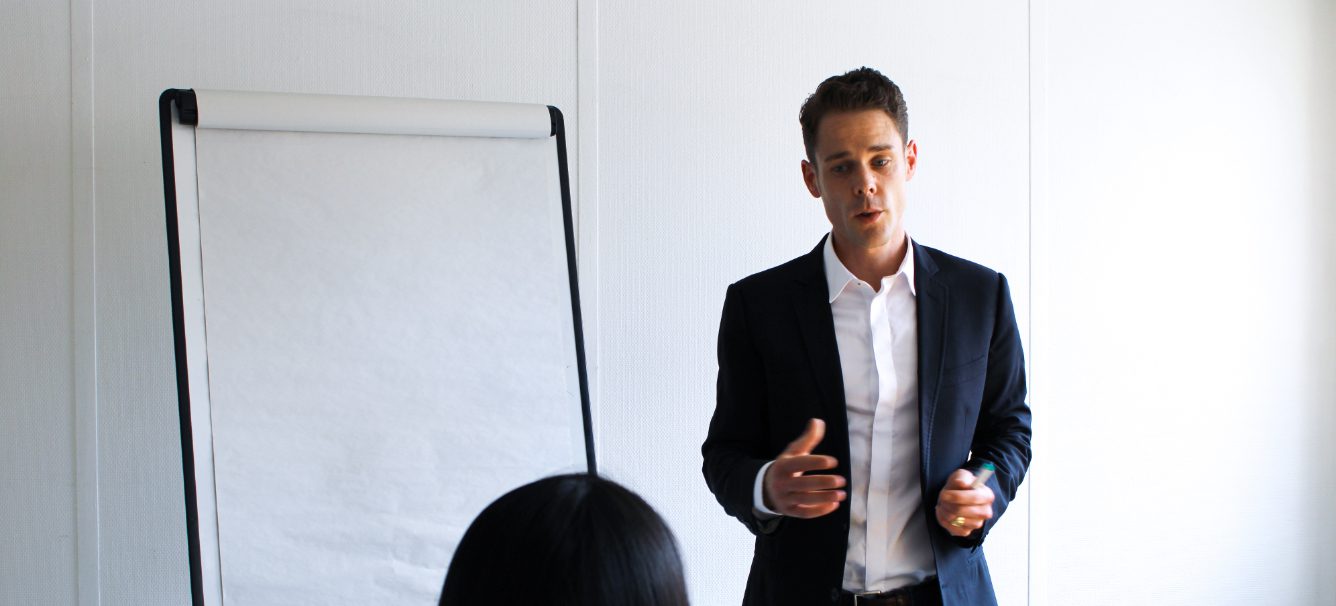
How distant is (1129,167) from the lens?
2.99m

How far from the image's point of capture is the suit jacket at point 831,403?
169 cm

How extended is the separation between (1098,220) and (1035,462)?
0.71 meters

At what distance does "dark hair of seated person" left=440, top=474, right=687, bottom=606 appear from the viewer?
678 mm

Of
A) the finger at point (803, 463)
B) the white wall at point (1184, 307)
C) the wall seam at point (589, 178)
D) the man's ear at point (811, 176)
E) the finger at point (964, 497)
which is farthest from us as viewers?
the white wall at point (1184, 307)

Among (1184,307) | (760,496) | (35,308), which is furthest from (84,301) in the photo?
(1184,307)

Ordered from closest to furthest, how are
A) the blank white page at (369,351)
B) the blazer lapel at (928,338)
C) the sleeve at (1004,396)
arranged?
the blazer lapel at (928,338), the sleeve at (1004,396), the blank white page at (369,351)

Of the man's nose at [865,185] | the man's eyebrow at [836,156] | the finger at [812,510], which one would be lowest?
the finger at [812,510]

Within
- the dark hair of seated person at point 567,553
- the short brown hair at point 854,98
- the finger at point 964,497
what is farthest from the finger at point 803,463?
the dark hair of seated person at point 567,553

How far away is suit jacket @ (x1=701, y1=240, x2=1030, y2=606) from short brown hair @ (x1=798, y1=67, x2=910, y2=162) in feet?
0.80

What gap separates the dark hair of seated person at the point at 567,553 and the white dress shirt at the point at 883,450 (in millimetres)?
984

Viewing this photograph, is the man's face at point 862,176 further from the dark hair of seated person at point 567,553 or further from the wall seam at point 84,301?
the wall seam at point 84,301

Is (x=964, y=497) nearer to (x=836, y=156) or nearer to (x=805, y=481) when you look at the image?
(x=805, y=481)

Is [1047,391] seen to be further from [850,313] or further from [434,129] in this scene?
[434,129]

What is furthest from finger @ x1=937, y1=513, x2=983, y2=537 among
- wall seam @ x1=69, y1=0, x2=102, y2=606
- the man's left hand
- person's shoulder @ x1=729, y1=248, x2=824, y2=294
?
wall seam @ x1=69, y1=0, x2=102, y2=606
